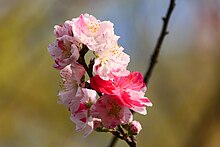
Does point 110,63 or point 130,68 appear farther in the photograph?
point 130,68

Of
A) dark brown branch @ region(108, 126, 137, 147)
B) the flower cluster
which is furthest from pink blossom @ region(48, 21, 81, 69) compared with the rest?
dark brown branch @ region(108, 126, 137, 147)

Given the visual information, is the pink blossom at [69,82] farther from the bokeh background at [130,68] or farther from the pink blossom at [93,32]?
the bokeh background at [130,68]

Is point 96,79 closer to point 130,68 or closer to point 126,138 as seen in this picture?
point 126,138

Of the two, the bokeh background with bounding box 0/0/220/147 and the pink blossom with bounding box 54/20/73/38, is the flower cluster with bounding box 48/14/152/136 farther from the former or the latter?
the bokeh background with bounding box 0/0/220/147

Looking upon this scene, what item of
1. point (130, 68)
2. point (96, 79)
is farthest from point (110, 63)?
point (130, 68)

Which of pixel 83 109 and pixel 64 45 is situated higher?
pixel 64 45
